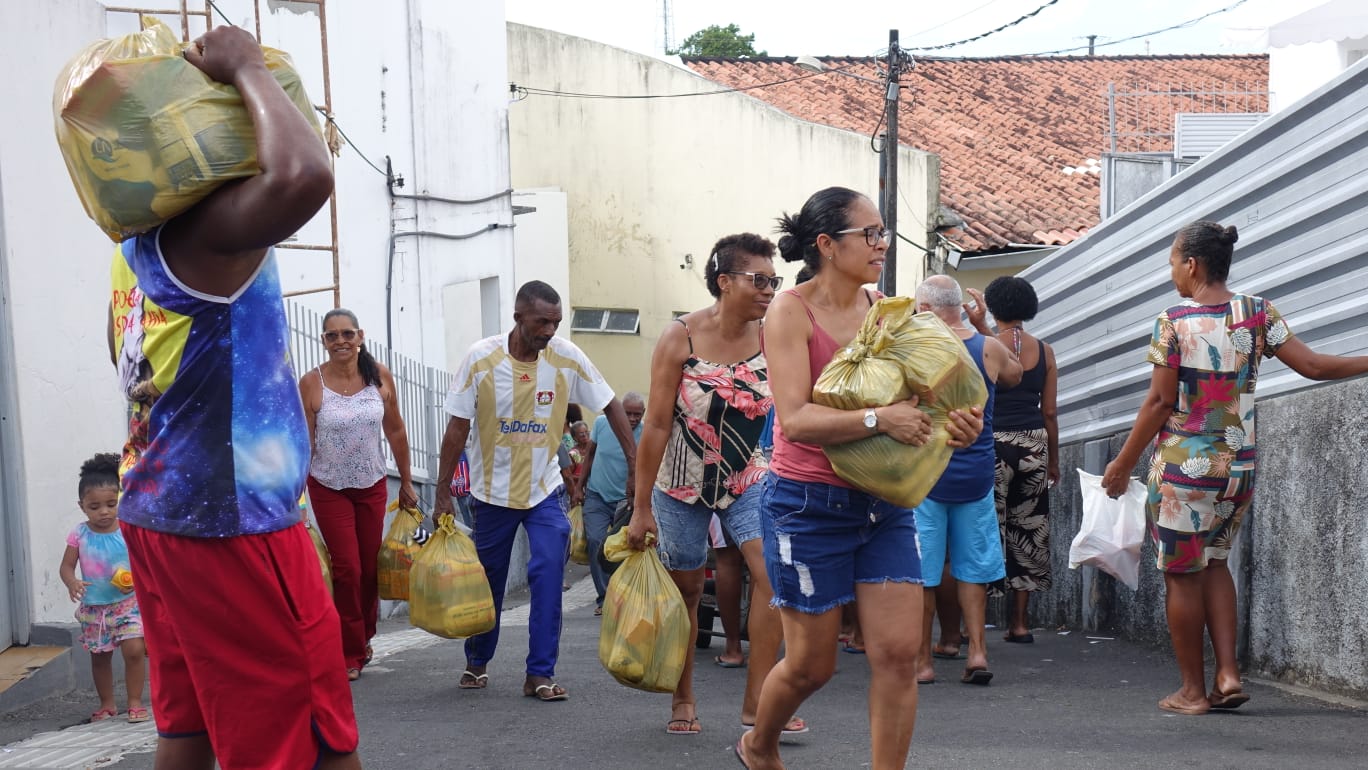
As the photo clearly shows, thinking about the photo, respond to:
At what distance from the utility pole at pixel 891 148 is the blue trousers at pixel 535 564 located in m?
14.5

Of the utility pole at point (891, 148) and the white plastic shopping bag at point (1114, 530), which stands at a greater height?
the utility pole at point (891, 148)

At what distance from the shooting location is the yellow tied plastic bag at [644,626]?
566 centimetres

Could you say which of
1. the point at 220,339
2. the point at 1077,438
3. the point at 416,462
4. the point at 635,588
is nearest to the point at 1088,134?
the point at 416,462

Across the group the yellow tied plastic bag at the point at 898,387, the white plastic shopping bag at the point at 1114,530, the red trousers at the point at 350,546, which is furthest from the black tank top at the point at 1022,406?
the yellow tied plastic bag at the point at 898,387

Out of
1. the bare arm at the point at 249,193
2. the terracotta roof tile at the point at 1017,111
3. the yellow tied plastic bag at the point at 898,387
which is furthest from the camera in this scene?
the terracotta roof tile at the point at 1017,111

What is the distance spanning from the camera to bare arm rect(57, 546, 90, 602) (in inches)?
256

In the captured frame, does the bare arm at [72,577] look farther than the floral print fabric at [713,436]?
Yes

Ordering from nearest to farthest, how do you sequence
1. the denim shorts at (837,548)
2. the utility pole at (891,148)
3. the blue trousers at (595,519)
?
the denim shorts at (837,548)
the blue trousers at (595,519)
the utility pole at (891,148)

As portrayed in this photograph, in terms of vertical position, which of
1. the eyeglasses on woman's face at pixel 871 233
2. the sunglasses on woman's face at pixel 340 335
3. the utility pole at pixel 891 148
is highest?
the utility pole at pixel 891 148

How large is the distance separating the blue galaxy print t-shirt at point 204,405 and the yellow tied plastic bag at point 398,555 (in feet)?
13.9

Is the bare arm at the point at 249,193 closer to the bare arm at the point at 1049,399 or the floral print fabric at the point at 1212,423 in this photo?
the floral print fabric at the point at 1212,423

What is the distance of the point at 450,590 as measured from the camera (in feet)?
22.4

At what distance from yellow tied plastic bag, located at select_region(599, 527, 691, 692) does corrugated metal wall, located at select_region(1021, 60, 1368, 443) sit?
120 inches

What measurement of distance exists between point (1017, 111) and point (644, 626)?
27195 millimetres
